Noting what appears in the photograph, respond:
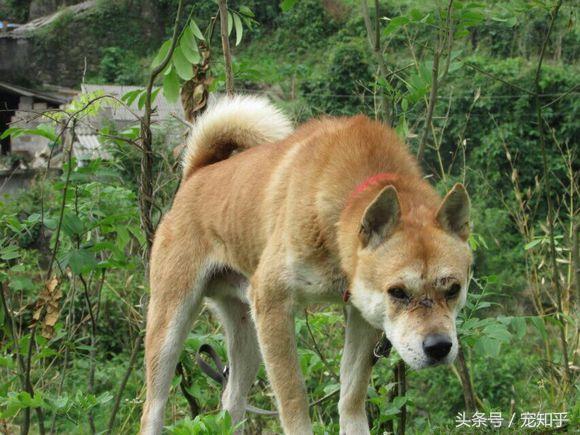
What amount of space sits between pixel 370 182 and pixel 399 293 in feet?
1.88

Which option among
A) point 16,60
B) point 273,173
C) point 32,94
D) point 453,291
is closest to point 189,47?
point 273,173

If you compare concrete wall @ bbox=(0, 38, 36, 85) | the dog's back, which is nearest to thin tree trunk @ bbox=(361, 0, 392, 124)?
the dog's back

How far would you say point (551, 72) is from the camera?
64.8ft

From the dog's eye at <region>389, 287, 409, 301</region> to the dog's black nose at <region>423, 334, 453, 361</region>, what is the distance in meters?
0.19

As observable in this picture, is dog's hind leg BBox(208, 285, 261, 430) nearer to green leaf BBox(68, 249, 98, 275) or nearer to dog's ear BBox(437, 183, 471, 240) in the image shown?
green leaf BBox(68, 249, 98, 275)

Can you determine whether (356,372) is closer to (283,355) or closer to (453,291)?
(283,355)

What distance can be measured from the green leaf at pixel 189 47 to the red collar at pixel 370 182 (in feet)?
3.81

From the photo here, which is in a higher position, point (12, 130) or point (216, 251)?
point (12, 130)

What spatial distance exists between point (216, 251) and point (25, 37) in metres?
27.5

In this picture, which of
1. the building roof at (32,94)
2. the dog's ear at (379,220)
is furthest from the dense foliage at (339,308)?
the building roof at (32,94)

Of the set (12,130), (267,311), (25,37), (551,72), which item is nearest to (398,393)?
(267,311)

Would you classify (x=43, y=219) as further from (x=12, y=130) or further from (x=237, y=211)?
(x=237, y=211)

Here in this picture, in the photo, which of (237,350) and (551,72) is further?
(551,72)

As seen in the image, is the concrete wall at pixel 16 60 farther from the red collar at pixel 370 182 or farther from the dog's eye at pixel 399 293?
the dog's eye at pixel 399 293
